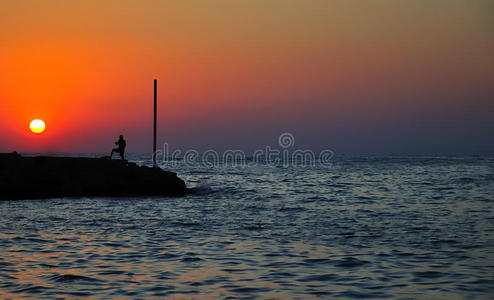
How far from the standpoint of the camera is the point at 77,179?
3066 cm

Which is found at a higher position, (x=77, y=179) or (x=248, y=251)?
(x=77, y=179)

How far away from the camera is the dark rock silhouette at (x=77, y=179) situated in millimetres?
28859

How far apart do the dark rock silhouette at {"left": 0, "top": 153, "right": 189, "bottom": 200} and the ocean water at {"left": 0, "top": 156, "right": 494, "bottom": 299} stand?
4621mm

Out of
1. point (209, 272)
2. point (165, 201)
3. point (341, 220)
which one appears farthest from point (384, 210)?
point (209, 272)

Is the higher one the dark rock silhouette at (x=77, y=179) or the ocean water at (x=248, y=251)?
the dark rock silhouette at (x=77, y=179)

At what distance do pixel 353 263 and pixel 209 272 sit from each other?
331 cm

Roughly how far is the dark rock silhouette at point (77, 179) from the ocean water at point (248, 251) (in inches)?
182

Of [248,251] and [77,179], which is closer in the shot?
[248,251]

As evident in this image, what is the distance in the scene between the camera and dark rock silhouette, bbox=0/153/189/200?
2886cm

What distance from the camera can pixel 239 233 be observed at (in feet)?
53.6

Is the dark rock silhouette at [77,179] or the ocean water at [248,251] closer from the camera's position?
the ocean water at [248,251]

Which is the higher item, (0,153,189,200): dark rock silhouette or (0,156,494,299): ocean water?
(0,153,189,200): dark rock silhouette

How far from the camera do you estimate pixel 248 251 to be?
522 inches

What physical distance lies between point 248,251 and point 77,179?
66.0 feet
